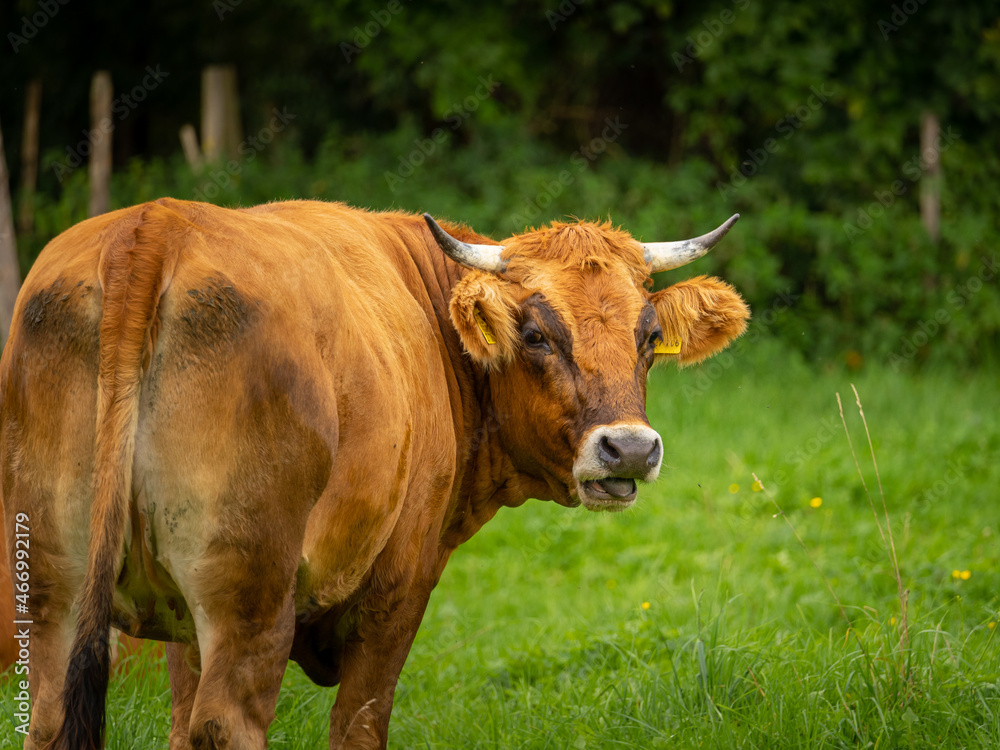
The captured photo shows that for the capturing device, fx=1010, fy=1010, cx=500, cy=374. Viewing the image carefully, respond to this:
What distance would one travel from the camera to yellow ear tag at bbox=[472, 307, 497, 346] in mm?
3400

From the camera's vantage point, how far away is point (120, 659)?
409 centimetres

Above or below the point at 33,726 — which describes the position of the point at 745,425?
below

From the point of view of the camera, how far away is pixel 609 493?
324 centimetres

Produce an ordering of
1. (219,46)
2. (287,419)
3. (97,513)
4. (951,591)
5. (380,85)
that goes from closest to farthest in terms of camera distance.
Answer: (97,513), (287,419), (951,591), (380,85), (219,46)

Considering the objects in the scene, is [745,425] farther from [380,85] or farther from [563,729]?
[380,85]

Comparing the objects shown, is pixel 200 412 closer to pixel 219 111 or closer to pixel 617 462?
pixel 617 462

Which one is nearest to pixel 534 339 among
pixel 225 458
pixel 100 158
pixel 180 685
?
pixel 225 458

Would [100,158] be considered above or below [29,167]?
above

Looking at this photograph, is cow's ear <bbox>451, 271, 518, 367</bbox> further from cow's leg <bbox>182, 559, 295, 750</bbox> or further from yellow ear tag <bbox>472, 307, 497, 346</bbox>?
cow's leg <bbox>182, 559, 295, 750</bbox>

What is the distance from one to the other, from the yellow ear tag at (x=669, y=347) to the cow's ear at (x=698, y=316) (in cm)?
1

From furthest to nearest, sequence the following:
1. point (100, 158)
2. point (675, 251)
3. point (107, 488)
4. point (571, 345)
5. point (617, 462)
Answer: point (100, 158) < point (675, 251) < point (571, 345) < point (617, 462) < point (107, 488)

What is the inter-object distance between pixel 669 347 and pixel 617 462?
0.84 meters

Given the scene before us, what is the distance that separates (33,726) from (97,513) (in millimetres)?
636

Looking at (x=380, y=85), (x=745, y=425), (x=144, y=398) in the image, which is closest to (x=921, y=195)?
(x=745, y=425)
